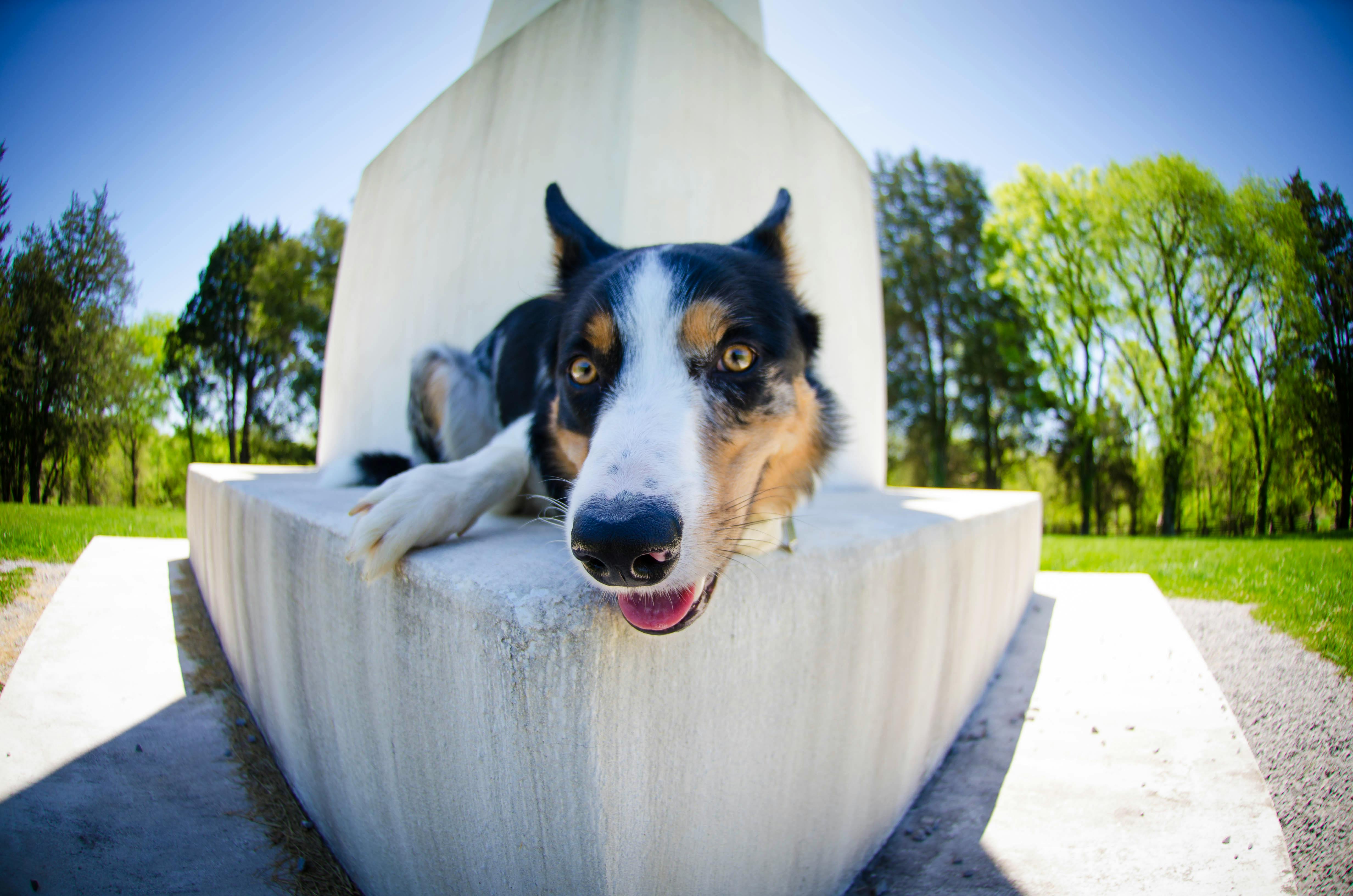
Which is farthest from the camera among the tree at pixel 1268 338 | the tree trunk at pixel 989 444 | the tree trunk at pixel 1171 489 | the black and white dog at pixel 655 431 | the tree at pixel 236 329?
the tree trunk at pixel 989 444

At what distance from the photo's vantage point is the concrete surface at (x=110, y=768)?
197 centimetres

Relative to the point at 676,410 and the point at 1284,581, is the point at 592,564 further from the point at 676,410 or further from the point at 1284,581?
the point at 1284,581

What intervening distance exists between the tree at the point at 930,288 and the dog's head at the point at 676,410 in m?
21.1

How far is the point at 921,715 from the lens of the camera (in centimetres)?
284

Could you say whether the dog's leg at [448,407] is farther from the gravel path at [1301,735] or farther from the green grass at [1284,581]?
the green grass at [1284,581]

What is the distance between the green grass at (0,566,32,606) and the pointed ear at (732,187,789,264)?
3.35 m

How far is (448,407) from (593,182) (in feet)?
7.46

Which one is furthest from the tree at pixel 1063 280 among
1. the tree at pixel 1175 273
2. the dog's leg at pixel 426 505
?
the dog's leg at pixel 426 505

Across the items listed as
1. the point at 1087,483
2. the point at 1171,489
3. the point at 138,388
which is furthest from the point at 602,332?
the point at 1087,483

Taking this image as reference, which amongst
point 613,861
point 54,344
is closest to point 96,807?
point 54,344

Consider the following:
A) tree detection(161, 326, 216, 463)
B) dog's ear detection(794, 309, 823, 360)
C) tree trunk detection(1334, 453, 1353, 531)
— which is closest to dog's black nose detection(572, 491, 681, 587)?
dog's ear detection(794, 309, 823, 360)

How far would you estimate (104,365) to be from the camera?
2.98 meters

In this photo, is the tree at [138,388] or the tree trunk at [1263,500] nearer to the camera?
the tree at [138,388]

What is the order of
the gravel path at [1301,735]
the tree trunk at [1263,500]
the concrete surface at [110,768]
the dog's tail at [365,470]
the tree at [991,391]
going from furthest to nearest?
the tree at [991,391], the dog's tail at [365,470], the tree trunk at [1263,500], the gravel path at [1301,735], the concrete surface at [110,768]
